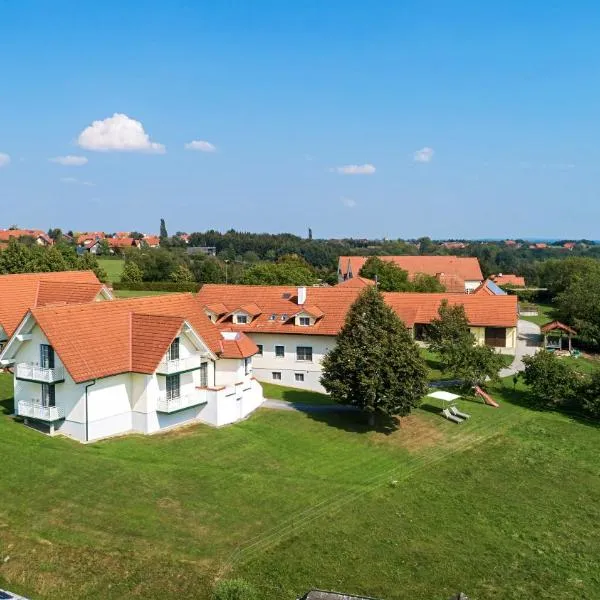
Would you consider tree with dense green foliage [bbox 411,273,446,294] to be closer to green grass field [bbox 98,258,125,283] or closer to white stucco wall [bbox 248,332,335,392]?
white stucco wall [bbox 248,332,335,392]

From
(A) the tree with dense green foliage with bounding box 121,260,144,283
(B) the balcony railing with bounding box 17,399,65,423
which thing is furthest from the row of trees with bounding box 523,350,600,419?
(A) the tree with dense green foliage with bounding box 121,260,144,283

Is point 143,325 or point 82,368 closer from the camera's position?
point 82,368

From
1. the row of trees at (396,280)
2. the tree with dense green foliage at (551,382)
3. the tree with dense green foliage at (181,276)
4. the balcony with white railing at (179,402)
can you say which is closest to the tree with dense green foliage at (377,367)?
the balcony with white railing at (179,402)

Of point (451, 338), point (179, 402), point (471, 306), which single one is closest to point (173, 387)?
point (179, 402)

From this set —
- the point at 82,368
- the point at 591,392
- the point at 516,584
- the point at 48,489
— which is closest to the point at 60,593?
the point at 48,489

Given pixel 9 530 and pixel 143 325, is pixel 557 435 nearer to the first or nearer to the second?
pixel 143 325
